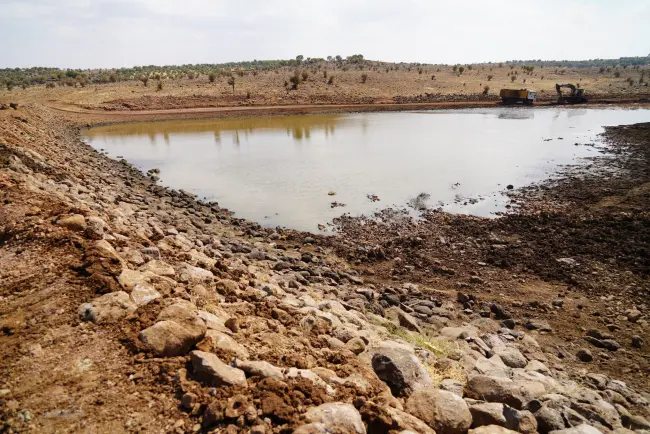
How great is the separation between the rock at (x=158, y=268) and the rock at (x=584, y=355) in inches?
240

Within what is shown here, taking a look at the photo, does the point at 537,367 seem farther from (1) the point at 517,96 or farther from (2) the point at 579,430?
(1) the point at 517,96

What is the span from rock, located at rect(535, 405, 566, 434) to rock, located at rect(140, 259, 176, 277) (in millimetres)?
4371

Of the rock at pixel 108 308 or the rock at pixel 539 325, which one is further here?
the rock at pixel 539 325

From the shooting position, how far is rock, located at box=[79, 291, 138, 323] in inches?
137

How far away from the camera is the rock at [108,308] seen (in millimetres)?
3475

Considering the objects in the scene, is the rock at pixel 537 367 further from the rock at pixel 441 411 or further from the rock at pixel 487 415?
the rock at pixel 441 411

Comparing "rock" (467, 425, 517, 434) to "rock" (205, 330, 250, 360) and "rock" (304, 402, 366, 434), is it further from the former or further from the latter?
"rock" (205, 330, 250, 360)

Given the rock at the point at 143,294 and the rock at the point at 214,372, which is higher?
the rock at the point at 143,294

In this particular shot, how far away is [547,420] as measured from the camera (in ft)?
11.8

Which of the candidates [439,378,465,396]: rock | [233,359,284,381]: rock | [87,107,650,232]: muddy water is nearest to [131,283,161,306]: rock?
[233,359,284,381]: rock

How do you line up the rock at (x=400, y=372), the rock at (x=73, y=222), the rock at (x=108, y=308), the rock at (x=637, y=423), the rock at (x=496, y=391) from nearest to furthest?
the rock at (x=108, y=308)
the rock at (x=400, y=372)
the rock at (x=496, y=391)
the rock at (x=637, y=423)
the rock at (x=73, y=222)

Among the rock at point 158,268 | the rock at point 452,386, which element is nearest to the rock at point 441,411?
the rock at point 452,386

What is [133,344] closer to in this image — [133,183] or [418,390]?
[418,390]

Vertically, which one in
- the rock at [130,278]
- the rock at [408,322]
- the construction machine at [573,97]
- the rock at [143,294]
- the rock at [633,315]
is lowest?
the rock at [633,315]
